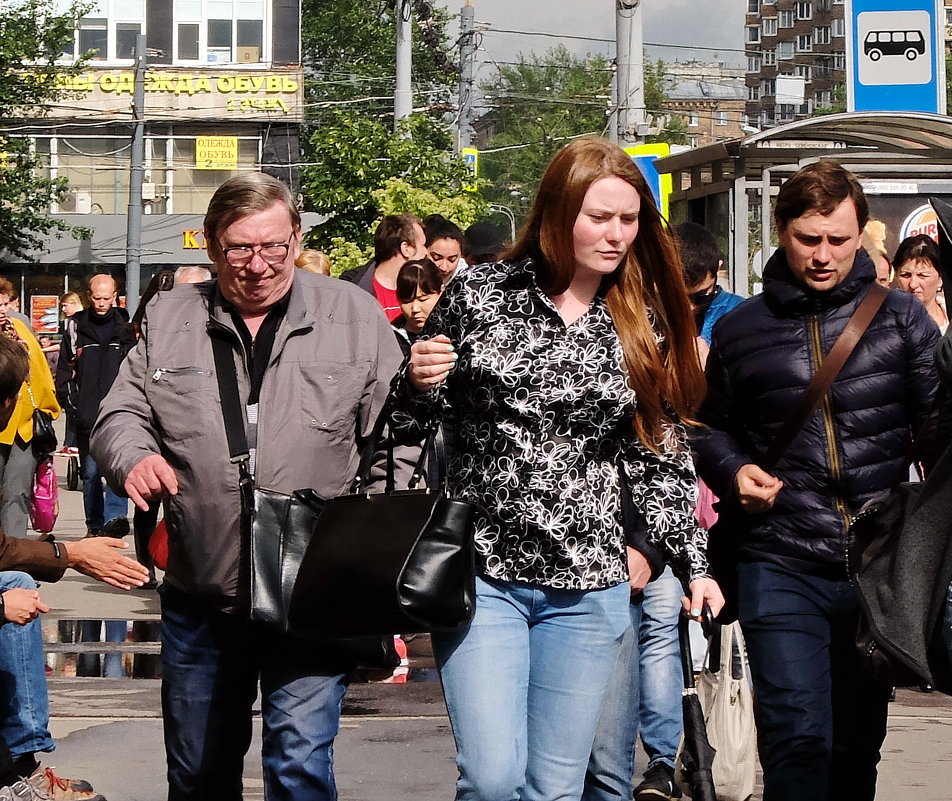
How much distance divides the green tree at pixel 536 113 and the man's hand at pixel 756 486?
71.6 m

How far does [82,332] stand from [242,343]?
32.6 feet

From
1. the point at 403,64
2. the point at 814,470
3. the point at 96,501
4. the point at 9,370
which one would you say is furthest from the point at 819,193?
the point at 403,64

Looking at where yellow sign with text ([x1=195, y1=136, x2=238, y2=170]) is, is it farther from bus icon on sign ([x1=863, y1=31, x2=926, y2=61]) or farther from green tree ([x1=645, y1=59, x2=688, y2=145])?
bus icon on sign ([x1=863, y1=31, x2=926, y2=61])

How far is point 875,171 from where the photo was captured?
39.3ft

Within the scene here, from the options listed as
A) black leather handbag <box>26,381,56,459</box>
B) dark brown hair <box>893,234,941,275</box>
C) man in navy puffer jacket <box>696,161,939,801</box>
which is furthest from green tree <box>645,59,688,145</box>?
man in navy puffer jacket <box>696,161,939,801</box>

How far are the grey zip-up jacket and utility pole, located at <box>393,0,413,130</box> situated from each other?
23712 millimetres

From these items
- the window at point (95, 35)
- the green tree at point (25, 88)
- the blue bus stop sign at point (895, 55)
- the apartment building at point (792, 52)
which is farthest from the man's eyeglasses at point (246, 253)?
the apartment building at point (792, 52)

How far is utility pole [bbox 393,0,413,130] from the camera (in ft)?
92.7

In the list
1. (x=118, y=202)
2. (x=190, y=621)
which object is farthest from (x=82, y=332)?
(x=118, y=202)

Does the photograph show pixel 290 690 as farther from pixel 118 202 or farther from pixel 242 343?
pixel 118 202

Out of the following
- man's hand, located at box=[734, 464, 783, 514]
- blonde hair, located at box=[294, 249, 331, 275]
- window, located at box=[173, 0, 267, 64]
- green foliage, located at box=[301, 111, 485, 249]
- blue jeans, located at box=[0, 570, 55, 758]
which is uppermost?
window, located at box=[173, 0, 267, 64]

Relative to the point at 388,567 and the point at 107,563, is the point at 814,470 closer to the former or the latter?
the point at 388,567

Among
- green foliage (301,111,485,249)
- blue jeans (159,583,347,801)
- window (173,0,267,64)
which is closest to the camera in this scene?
blue jeans (159,583,347,801)

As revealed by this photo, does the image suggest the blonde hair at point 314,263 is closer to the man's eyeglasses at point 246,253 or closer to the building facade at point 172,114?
the man's eyeglasses at point 246,253
